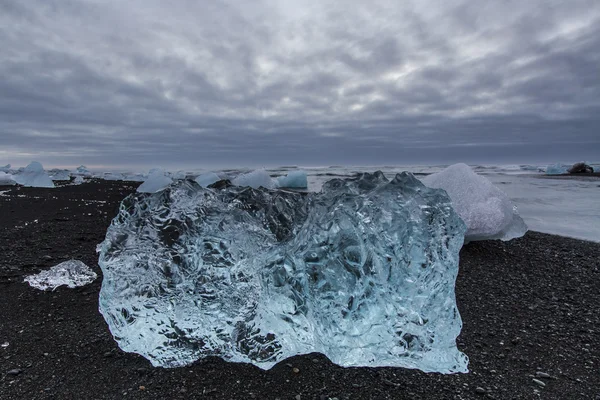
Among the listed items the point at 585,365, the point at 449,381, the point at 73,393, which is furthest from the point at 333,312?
the point at 585,365

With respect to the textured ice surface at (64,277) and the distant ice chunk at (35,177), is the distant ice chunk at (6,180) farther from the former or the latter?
the textured ice surface at (64,277)

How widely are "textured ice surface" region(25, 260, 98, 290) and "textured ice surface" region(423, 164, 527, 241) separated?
4782mm

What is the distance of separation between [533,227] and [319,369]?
265 inches

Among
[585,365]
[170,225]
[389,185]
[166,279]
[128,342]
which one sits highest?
[389,185]

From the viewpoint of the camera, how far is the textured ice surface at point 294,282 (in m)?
2.26

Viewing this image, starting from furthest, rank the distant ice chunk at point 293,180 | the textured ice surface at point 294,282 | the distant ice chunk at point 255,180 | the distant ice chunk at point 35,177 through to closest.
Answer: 1. the distant ice chunk at point 293,180
2. the distant ice chunk at point 35,177
3. the distant ice chunk at point 255,180
4. the textured ice surface at point 294,282

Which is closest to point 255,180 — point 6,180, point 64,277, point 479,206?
point 479,206

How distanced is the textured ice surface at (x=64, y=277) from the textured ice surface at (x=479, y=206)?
478cm

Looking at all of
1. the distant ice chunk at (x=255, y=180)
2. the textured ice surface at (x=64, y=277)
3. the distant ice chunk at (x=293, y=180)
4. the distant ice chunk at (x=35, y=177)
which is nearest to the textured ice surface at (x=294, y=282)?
the textured ice surface at (x=64, y=277)

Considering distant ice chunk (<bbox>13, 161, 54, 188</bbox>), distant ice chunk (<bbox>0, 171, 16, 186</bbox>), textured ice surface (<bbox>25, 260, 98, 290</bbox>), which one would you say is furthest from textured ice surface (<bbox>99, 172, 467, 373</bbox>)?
distant ice chunk (<bbox>0, 171, 16, 186</bbox>)

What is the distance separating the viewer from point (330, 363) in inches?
92.7

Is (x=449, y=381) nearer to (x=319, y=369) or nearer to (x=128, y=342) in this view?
(x=319, y=369)

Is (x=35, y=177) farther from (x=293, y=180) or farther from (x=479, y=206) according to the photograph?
(x=479, y=206)

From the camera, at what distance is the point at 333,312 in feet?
7.38
